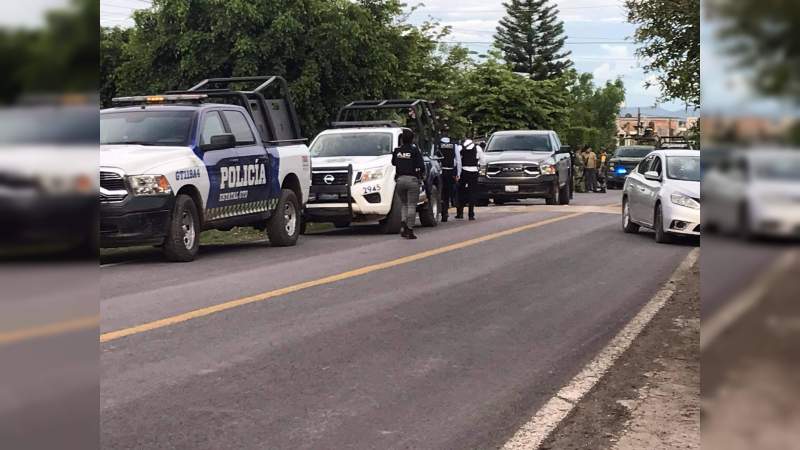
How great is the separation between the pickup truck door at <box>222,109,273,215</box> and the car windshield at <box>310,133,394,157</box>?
3.42m

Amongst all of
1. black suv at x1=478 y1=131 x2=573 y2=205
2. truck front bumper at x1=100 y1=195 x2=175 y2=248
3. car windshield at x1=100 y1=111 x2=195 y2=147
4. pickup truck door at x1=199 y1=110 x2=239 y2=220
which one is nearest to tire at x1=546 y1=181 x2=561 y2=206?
black suv at x1=478 y1=131 x2=573 y2=205

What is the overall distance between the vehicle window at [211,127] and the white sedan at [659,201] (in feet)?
17.7

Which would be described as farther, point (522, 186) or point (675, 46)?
point (522, 186)

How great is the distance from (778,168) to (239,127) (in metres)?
13.6

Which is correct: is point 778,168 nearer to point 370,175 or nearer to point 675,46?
point 675,46

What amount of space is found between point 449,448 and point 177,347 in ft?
9.81

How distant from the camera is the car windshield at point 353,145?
1784cm

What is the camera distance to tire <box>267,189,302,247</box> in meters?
14.9

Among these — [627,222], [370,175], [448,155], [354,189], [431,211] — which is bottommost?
[627,222]

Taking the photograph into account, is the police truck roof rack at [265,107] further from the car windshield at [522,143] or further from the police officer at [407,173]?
the car windshield at [522,143]

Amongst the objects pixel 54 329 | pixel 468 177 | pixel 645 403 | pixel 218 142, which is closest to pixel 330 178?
pixel 218 142

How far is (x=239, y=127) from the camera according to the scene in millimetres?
14156

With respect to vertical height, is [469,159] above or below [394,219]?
above

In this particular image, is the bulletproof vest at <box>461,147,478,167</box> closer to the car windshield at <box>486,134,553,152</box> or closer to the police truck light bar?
the car windshield at <box>486,134,553,152</box>
